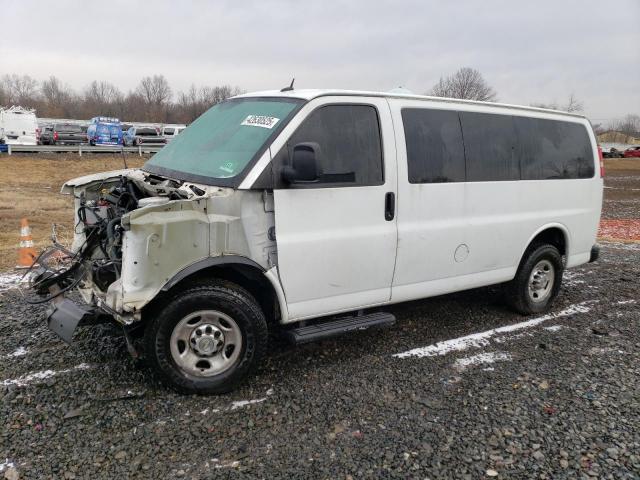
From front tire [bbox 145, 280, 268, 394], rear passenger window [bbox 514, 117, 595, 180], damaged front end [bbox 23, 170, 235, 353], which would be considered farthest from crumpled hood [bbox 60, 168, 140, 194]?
rear passenger window [bbox 514, 117, 595, 180]

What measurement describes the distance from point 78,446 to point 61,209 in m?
12.2

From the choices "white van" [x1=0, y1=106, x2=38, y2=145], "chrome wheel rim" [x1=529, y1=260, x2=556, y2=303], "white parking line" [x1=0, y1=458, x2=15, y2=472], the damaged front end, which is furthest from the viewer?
"white van" [x1=0, y1=106, x2=38, y2=145]

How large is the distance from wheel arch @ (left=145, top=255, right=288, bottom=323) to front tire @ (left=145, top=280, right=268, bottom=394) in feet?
0.27

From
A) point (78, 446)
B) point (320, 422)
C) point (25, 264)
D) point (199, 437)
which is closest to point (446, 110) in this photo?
point (320, 422)

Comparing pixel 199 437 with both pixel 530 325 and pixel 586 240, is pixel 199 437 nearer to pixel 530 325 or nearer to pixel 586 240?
pixel 530 325

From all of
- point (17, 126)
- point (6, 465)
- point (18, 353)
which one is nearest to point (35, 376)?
point (18, 353)

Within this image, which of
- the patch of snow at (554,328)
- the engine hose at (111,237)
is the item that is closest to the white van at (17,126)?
the engine hose at (111,237)

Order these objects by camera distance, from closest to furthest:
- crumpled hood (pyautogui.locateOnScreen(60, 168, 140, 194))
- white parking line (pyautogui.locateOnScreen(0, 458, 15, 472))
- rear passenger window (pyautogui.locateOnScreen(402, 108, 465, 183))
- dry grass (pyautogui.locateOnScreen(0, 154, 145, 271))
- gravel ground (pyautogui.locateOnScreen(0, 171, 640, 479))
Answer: white parking line (pyautogui.locateOnScreen(0, 458, 15, 472)) < gravel ground (pyautogui.locateOnScreen(0, 171, 640, 479)) < rear passenger window (pyautogui.locateOnScreen(402, 108, 465, 183)) < crumpled hood (pyautogui.locateOnScreen(60, 168, 140, 194)) < dry grass (pyautogui.locateOnScreen(0, 154, 145, 271))

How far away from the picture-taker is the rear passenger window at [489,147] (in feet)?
15.4

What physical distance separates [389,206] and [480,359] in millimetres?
1574

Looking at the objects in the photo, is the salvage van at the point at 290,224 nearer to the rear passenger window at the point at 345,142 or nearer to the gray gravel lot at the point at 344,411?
the rear passenger window at the point at 345,142

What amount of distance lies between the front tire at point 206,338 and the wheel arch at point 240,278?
8cm

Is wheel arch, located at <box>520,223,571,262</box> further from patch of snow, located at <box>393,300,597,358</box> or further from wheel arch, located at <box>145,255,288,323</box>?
wheel arch, located at <box>145,255,288,323</box>

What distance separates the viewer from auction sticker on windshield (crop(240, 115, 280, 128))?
3.79 metres
